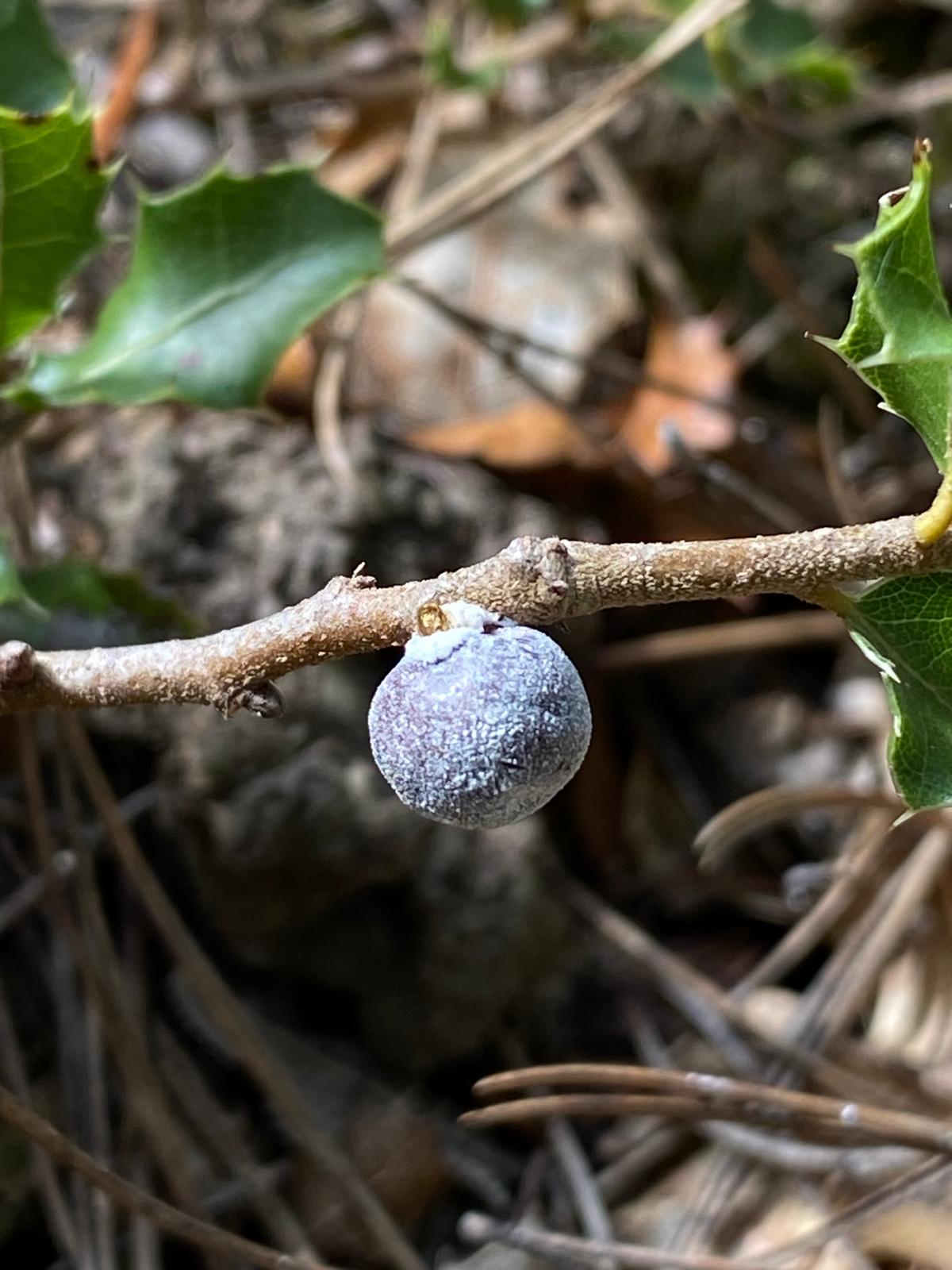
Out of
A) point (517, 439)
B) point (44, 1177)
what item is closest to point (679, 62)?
point (517, 439)

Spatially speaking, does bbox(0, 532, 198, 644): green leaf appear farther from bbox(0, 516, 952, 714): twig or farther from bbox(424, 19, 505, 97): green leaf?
bbox(424, 19, 505, 97): green leaf

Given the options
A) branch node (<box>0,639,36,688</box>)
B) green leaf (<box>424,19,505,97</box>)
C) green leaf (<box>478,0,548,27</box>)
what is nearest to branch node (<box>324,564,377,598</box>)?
branch node (<box>0,639,36,688</box>)

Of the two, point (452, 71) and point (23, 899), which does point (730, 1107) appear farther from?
point (452, 71)

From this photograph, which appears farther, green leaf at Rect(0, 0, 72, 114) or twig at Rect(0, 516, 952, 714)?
green leaf at Rect(0, 0, 72, 114)

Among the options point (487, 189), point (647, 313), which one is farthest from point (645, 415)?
point (487, 189)

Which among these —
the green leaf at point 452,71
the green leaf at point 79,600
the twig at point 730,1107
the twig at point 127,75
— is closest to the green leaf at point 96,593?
the green leaf at point 79,600

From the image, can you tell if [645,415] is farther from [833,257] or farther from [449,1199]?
[449,1199]
